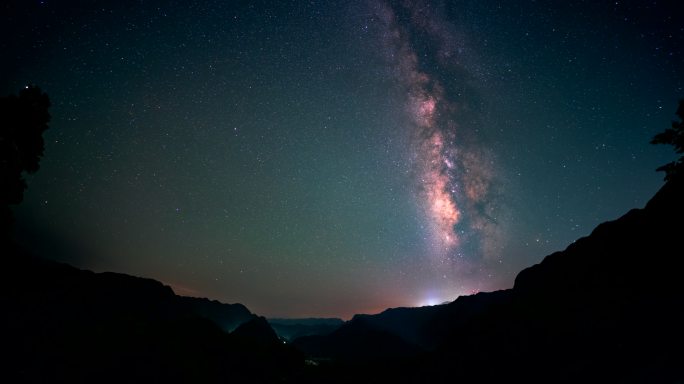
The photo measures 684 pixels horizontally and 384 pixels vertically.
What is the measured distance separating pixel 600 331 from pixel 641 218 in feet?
52.4

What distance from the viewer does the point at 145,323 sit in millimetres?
39281

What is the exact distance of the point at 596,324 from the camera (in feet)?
65.4

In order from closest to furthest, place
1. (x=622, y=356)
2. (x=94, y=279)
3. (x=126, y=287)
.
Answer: (x=622, y=356), (x=94, y=279), (x=126, y=287)

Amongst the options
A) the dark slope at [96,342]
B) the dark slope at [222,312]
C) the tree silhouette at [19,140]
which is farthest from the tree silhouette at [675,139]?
the dark slope at [222,312]

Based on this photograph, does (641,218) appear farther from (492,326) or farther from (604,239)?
(492,326)

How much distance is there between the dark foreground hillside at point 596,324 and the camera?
16.1 metres

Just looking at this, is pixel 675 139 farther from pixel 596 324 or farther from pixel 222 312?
pixel 222 312

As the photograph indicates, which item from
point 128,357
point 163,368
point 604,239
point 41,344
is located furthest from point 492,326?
point 41,344

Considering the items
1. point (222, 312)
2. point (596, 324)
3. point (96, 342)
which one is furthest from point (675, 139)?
point (222, 312)

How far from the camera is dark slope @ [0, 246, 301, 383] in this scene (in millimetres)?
27969

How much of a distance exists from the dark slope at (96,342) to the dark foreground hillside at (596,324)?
13.2 m

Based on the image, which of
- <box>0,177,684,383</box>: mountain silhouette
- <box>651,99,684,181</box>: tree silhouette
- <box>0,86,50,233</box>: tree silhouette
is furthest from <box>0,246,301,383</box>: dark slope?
<box>651,99,684,181</box>: tree silhouette

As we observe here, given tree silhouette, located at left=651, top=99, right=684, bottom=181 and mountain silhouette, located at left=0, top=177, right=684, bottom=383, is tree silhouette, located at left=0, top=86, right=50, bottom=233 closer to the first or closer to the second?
mountain silhouette, located at left=0, top=177, right=684, bottom=383

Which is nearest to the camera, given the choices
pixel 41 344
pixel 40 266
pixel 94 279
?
pixel 41 344
